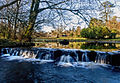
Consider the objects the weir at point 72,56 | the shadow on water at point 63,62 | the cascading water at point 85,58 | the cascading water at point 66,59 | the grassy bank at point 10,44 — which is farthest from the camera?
the grassy bank at point 10,44

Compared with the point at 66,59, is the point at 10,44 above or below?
above

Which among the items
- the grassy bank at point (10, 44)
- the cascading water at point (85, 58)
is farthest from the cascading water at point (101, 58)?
the grassy bank at point (10, 44)

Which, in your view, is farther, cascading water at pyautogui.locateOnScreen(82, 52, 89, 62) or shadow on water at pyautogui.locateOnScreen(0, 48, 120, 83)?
cascading water at pyautogui.locateOnScreen(82, 52, 89, 62)

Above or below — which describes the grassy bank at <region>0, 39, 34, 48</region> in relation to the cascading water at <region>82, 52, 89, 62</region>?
above

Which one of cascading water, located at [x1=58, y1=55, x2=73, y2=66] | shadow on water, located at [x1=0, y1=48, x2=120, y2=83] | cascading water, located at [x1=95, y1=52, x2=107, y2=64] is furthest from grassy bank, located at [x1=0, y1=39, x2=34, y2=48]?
cascading water, located at [x1=95, y1=52, x2=107, y2=64]

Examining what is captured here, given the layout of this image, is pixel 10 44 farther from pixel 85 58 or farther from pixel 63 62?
pixel 85 58

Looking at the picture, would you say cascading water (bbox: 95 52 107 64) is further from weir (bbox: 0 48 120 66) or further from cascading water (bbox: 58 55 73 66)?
cascading water (bbox: 58 55 73 66)

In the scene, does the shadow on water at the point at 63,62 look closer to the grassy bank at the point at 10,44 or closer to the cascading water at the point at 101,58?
the cascading water at the point at 101,58

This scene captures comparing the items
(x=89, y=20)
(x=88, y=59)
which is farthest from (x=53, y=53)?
(x=89, y=20)

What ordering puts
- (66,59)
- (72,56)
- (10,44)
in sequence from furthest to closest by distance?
(10,44) < (72,56) < (66,59)

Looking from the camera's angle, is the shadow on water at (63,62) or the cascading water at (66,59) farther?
the cascading water at (66,59)

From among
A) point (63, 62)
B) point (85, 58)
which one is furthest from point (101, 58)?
point (63, 62)

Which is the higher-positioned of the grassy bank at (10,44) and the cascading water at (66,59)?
the grassy bank at (10,44)

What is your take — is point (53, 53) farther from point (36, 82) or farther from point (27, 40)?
point (36, 82)
